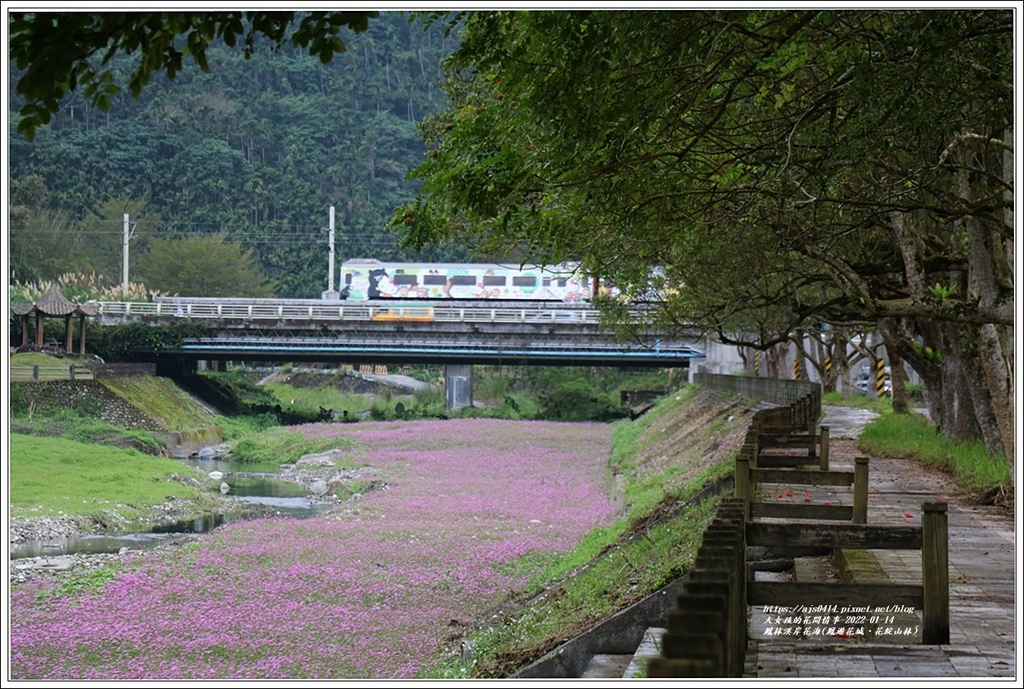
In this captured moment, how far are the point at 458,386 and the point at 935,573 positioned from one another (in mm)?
52135

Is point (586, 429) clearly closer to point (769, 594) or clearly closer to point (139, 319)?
point (139, 319)

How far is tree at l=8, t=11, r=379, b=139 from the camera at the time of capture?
529 cm

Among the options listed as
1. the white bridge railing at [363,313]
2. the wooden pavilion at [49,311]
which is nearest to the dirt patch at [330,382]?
the white bridge railing at [363,313]

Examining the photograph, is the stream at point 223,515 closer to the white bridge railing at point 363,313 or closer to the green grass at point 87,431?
the green grass at point 87,431

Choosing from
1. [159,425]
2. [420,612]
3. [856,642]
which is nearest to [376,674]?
[420,612]

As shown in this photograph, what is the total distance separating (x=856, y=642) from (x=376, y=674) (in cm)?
565

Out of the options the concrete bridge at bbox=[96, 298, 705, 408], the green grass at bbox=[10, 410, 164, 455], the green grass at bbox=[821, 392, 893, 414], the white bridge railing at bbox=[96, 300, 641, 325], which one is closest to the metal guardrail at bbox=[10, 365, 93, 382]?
the green grass at bbox=[10, 410, 164, 455]

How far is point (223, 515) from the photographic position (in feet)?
85.5

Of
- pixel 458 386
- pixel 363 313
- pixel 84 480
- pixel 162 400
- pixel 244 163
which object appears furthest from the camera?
pixel 244 163

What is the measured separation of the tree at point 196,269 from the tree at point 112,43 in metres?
72.1

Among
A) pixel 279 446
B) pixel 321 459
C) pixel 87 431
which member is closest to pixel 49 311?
pixel 87 431

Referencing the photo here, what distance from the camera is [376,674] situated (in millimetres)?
11867

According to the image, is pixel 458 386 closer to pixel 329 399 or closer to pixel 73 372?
pixel 329 399

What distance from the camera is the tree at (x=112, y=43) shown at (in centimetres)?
529
